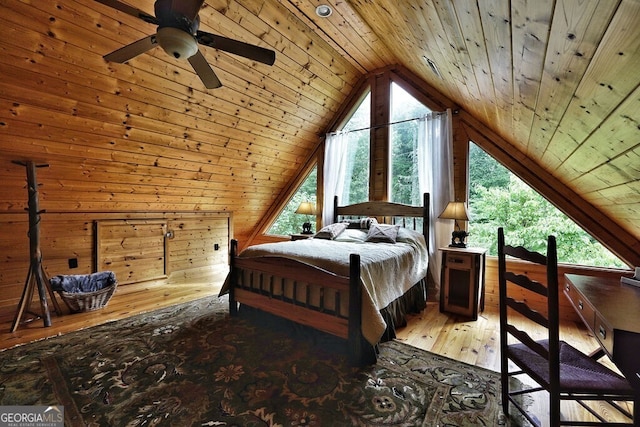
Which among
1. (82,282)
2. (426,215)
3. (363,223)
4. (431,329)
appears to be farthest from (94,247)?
(426,215)

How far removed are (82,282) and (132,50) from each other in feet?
9.65

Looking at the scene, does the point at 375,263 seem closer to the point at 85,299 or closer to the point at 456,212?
the point at 456,212

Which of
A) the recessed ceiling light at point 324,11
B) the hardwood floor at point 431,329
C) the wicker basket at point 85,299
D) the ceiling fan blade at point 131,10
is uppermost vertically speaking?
the recessed ceiling light at point 324,11

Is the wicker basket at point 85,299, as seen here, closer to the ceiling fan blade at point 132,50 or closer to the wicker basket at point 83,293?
the wicker basket at point 83,293

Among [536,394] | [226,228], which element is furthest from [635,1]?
[226,228]

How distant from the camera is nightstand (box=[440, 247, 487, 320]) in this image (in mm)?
3145

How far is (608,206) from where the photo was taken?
8.60ft

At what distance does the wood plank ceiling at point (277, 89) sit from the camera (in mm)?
1278

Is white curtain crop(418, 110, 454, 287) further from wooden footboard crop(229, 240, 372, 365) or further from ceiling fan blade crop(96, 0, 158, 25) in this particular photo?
ceiling fan blade crop(96, 0, 158, 25)

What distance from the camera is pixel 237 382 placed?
197 centimetres

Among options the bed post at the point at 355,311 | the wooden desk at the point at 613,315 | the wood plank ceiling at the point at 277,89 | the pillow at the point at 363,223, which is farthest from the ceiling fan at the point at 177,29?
the pillow at the point at 363,223

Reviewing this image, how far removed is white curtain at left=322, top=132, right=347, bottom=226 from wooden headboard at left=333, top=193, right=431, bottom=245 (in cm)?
14

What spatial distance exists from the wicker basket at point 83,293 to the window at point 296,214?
9.38ft

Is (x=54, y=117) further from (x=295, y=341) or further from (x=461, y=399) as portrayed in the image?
(x=461, y=399)
